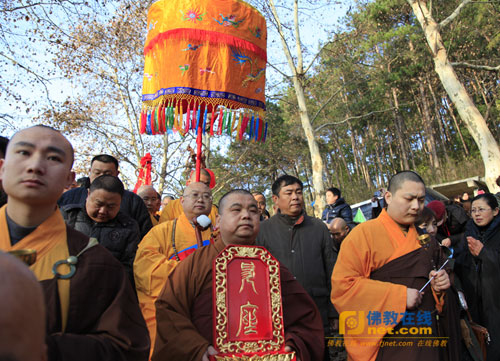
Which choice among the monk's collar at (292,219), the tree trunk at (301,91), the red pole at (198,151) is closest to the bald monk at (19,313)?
the monk's collar at (292,219)

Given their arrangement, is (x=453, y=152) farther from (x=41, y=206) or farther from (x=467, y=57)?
(x=41, y=206)

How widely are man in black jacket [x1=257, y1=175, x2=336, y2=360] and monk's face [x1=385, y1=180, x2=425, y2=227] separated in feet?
2.65

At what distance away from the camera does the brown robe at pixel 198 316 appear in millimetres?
1811

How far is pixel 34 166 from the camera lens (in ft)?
4.49

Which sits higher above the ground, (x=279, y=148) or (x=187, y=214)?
(x=279, y=148)

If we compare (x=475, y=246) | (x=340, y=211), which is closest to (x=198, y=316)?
(x=475, y=246)

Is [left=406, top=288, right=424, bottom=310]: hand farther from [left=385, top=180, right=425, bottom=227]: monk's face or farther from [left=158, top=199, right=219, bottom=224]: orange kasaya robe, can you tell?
[left=158, top=199, right=219, bottom=224]: orange kasaya robe

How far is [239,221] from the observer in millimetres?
2232

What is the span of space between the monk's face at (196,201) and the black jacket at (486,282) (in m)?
2.51

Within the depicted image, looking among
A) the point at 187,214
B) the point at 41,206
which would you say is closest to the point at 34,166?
the point at 41,206

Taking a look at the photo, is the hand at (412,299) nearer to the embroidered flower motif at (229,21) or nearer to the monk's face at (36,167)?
the monk's face at (36,167)

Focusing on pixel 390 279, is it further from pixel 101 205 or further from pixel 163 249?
pixel 101 205

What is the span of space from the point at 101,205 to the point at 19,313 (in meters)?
2.14

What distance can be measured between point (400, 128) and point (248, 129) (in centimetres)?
2032
